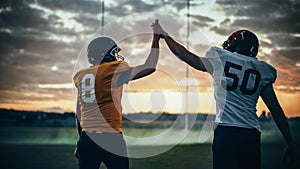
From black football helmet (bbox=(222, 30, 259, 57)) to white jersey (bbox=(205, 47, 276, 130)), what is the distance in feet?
0.17

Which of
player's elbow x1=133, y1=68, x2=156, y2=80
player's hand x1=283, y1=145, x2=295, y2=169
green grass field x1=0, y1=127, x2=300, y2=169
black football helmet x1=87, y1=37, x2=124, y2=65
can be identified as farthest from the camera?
green grass field x1=0, y1=127, x2=300, y2=169

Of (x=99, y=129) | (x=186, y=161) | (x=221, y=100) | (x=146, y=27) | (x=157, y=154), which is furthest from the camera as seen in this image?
(x=157, y=154)

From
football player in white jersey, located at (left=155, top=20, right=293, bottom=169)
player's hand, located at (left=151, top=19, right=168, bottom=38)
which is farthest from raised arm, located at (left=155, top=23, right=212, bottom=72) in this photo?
player's hand, located at (left=151, top=19, right=168, bottom=38)

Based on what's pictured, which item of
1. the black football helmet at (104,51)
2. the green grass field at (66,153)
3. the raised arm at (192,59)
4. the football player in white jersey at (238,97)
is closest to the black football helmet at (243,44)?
the football player in white jersey at (238,97)

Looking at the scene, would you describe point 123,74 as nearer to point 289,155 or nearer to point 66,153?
point 289,155

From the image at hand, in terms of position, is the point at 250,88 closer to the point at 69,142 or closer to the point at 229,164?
the point at 229,164

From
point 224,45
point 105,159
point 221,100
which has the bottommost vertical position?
point 105,159

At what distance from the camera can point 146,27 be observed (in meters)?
7.60

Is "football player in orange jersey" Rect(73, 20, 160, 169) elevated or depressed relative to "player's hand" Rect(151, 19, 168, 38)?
depressed

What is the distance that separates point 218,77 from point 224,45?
0.86 ft

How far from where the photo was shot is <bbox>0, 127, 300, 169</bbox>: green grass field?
792 centimetres

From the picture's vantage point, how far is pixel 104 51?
4.07 meters

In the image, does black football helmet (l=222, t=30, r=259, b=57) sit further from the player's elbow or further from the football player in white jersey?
the player's elbow

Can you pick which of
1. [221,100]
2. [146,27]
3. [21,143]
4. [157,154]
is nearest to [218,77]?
[221,100]
